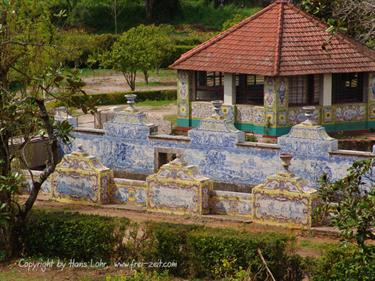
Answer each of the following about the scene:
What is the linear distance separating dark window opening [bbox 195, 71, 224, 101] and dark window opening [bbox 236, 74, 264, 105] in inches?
34.3

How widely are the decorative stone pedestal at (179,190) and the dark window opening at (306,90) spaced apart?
7.71m

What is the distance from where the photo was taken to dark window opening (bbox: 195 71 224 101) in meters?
28.6

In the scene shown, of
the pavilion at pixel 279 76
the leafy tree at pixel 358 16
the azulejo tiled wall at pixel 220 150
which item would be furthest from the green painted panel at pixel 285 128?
the azulejo tiled wall at pixel 220 150

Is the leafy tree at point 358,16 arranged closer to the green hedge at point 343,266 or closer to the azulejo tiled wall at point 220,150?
the azulejo tiled wall at point 220,150

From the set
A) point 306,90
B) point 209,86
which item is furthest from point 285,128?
point 209,86

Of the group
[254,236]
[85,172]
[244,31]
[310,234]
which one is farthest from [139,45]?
[254,236]

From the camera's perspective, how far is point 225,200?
19859 millimetres

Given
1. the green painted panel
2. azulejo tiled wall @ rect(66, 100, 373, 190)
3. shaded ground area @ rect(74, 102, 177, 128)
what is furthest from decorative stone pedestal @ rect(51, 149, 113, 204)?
shaded ground area @ rect(74, 102, 177, 128)

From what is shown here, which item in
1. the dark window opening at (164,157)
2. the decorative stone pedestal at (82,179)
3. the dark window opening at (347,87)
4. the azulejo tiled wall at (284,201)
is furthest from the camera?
the dark window opening at (347,87)

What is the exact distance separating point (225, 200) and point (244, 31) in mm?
9812

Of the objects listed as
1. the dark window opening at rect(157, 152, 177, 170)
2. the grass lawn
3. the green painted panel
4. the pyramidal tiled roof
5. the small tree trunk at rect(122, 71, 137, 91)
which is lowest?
the grass lawn

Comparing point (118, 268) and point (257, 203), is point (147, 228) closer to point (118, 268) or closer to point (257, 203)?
point (118, 268)

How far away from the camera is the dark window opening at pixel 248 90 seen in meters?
27.5

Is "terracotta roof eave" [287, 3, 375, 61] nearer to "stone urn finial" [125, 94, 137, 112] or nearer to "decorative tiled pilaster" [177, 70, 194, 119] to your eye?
"decorative tiled pilaster" [177, 70, 194, 119]
